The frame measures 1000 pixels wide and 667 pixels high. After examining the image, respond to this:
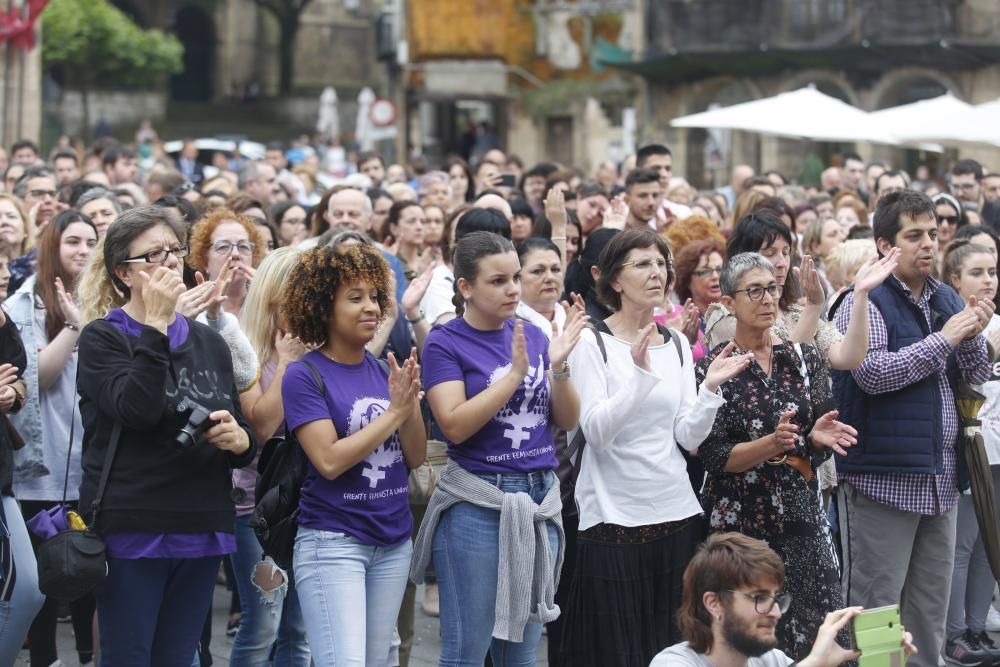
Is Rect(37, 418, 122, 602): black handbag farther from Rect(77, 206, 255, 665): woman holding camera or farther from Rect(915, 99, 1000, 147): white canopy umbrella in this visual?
Rect(915, 99, 1000, 147): white canopy umbrella

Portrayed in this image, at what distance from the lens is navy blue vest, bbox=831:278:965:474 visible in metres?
7.23

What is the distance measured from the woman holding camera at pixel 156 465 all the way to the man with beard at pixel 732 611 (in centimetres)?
165

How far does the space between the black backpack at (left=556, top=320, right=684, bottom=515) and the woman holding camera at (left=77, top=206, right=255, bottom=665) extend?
1.48 metres

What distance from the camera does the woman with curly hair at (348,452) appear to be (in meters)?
5.63

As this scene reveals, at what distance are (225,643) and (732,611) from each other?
3769 millimetres

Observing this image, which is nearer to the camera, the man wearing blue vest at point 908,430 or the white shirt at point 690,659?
the white shirt at point 690,659

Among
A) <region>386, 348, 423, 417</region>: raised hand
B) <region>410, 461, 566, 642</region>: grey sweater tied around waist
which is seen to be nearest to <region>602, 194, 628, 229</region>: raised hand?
<region>410, 461, 566, 642</region>: grey sweater tied around waist

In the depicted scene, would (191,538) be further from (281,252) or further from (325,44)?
(325,44)

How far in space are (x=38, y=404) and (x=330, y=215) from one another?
10.7ft

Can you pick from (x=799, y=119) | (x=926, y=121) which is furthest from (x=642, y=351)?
(x=799, y=119)

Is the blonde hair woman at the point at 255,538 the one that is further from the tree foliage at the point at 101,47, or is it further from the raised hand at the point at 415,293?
the tree foliage at the point at 101,47

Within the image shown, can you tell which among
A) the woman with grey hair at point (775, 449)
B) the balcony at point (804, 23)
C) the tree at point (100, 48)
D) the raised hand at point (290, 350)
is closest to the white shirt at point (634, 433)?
the woman with grey hair at point (775, 449)

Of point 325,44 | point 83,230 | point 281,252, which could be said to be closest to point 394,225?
point 83,230

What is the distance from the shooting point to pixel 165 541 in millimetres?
5582
